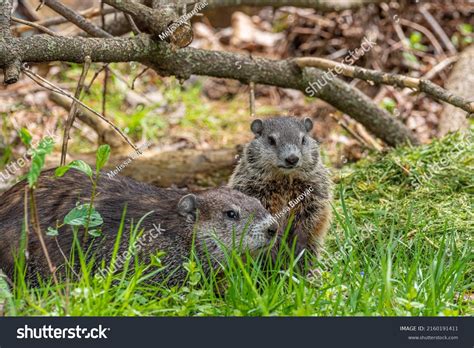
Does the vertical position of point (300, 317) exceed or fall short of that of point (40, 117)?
it falls short

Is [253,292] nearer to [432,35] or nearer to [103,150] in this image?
[103,150]

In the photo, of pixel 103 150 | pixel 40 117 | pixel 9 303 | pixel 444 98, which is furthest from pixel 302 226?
pixel 40 117

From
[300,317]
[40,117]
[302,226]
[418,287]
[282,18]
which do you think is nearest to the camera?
[300,317]

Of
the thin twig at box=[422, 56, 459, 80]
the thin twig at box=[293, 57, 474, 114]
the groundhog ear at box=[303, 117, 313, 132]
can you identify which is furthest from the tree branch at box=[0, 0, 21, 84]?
the thin twig at box=[422, 56, 459, 80]

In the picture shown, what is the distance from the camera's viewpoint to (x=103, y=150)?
472 centimetres

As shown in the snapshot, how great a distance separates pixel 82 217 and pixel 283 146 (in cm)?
189

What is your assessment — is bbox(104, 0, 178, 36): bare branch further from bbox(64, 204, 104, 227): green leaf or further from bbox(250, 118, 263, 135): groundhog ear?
bbox(64, 204, 104, 227): green leaf

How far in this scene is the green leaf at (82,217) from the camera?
4.83m

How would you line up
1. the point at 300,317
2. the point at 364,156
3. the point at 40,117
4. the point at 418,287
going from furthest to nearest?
the point at 40,117, the point at 364,156, the point at 418,287, the point at 300,317

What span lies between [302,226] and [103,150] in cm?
203

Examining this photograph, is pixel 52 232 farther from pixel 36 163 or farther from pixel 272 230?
pixel 272 230

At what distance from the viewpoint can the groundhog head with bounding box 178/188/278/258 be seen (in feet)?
16.8

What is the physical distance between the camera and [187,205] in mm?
5309

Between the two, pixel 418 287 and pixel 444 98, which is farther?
pixel 444 98
